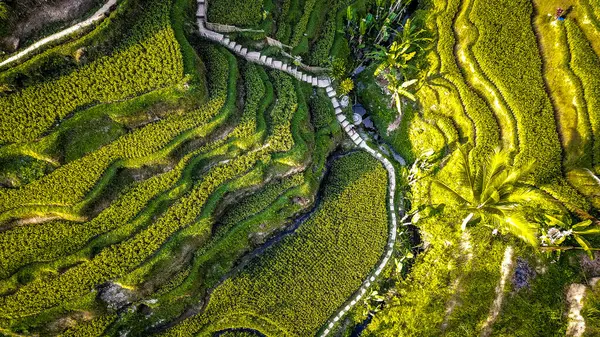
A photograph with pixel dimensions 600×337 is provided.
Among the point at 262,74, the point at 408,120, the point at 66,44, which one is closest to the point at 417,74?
the point at 408,120

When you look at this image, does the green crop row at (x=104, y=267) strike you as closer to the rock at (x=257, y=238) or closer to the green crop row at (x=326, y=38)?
the rock at (x=257, y=238)

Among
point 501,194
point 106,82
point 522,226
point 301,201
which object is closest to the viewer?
point 522,226

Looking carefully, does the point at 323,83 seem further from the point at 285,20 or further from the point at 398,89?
the point at 285,20

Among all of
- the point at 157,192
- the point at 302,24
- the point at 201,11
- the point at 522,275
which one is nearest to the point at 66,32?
the point at 201,11

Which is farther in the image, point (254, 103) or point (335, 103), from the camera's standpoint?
point (335, 103)

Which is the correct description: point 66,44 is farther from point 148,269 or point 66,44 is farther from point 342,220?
point 342,220

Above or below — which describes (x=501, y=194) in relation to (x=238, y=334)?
above
